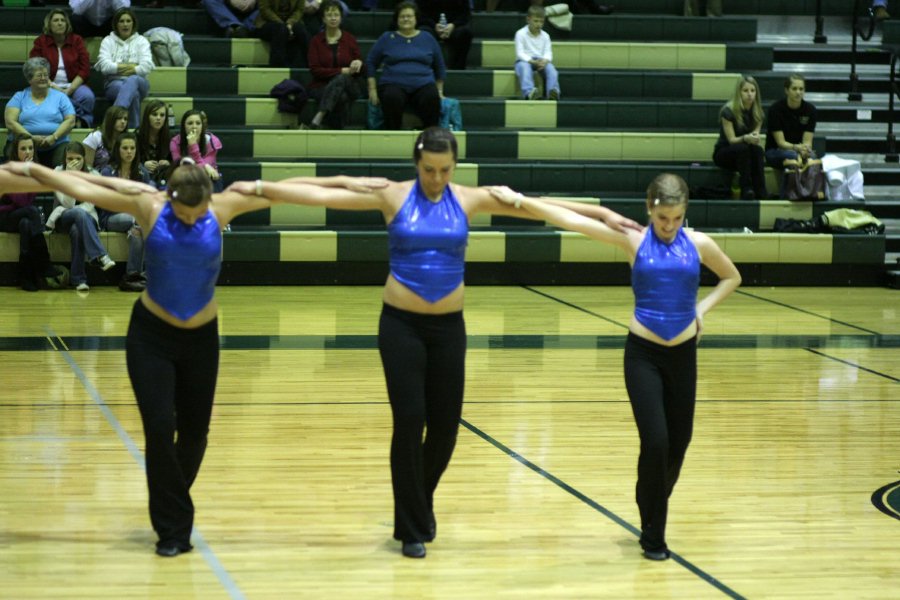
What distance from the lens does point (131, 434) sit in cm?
703

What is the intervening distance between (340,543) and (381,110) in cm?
824

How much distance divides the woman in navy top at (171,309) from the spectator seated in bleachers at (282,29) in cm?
862

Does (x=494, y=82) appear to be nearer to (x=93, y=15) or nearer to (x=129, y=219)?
(x=93, y=15)

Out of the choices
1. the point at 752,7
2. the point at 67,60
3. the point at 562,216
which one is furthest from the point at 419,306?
the point at 752,7

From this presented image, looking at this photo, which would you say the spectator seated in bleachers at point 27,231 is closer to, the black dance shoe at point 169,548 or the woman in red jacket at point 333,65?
the woman in red jacket at point 333,65

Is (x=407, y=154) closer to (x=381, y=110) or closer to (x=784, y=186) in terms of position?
(x=381, y=110)

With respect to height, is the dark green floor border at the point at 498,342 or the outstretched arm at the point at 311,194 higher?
the outstretched arm at the point at 311,194

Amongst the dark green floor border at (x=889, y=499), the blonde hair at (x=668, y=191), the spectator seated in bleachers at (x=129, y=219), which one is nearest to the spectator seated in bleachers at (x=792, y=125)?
the spectator seated in bleachers at (x=129, y=219)

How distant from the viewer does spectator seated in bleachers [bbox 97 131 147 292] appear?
11445mm

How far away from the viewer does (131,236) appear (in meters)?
11.5

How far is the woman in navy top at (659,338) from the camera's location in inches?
205

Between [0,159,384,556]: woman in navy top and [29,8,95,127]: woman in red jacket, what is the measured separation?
25.1 ft

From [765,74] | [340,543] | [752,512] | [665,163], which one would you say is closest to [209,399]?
[340,543]

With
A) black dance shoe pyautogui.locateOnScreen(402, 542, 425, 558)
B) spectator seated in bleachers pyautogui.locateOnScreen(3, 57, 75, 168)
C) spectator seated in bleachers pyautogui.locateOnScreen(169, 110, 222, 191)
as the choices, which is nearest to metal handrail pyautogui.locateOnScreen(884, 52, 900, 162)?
spectator seated in bleachers pyautogui.locateOnScreen(169, 110, 222, 191)
